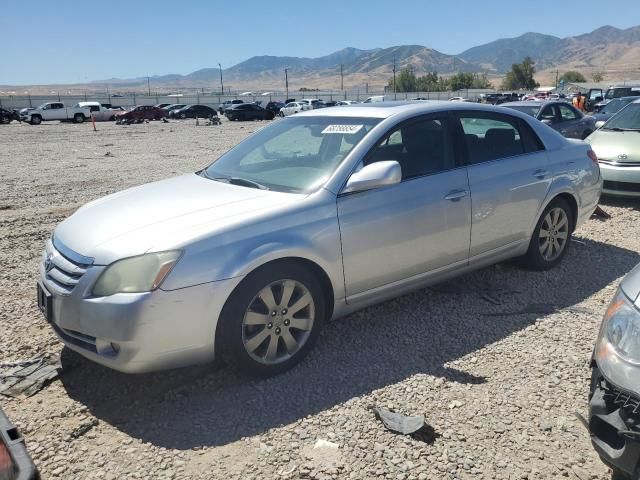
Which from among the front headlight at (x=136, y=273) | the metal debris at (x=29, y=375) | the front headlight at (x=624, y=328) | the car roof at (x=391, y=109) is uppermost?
the car roof at (x=391, y=109)

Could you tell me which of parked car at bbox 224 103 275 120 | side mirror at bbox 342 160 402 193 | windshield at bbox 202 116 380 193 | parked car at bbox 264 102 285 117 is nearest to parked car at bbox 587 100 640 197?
windshield at bbox 202 116 380 193

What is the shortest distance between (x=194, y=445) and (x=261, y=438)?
0.35 meters

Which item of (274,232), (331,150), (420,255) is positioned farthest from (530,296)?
(274,232)

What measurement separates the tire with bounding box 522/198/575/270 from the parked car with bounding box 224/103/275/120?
40.0m

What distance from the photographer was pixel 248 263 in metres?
3.14

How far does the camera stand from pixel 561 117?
13781 mm

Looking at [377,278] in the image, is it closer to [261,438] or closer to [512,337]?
[512,337]

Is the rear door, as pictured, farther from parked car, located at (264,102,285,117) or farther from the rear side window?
parked car, located at (264,102,285,117)

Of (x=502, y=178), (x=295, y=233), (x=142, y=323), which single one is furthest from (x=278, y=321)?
(x=502, y=178)

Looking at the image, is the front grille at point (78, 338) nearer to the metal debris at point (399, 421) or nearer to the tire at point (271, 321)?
the tire at point (271, 321)

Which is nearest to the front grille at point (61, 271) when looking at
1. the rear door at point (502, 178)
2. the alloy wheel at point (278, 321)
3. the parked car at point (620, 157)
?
the alloy wheel at point (278, 321)

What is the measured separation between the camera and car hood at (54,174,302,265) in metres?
3.07

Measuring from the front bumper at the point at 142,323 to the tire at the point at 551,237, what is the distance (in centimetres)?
316

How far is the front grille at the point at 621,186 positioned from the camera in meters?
7.69
